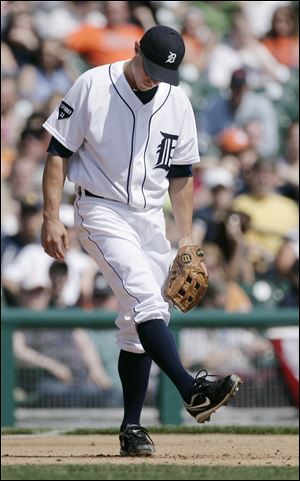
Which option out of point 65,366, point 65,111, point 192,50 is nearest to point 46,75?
point 192,50

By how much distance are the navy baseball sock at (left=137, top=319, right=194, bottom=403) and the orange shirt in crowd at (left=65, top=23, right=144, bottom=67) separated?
6.03 m

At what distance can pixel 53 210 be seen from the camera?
15.6ft

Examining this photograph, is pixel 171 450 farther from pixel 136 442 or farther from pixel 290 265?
pixel 290 265

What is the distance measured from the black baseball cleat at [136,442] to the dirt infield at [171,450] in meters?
0.06

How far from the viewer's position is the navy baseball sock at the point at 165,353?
15.0ft

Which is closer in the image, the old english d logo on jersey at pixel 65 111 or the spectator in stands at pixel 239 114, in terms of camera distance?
the old english d logo on jersey at pixel 65 111

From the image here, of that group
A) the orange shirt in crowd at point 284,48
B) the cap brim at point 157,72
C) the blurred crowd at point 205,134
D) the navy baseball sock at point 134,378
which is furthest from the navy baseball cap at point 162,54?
the orange shirt in crowd at point 284,48

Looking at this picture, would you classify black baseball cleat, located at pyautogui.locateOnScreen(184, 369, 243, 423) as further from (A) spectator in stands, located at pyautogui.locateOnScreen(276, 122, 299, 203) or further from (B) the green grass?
(A) spectator in stands, located at pyautogui.locateOnScreen(276, 122, 299, 203)

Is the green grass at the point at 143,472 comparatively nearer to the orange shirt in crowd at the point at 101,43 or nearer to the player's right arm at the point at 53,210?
the player's right arm at the point at 53,210

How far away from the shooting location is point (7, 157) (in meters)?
9.60

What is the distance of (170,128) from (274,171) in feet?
17.0

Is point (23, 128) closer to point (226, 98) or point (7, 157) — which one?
point (7, 157)

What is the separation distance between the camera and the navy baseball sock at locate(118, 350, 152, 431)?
497cm

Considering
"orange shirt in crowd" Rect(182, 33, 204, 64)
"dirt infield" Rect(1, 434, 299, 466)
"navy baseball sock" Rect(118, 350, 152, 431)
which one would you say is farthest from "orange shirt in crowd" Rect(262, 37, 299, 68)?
"navy baseball sock" Rect(118, 350, 152, 431)
